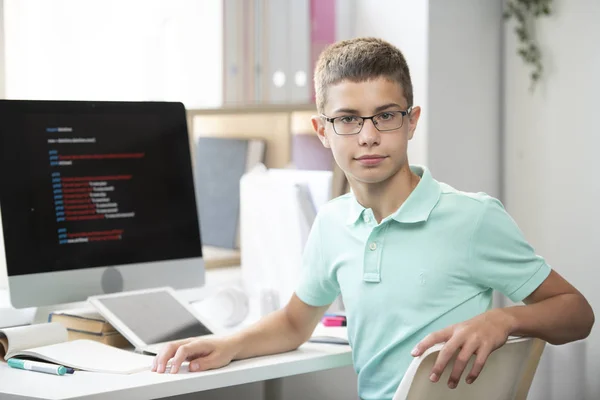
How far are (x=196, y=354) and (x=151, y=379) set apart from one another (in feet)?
0.36

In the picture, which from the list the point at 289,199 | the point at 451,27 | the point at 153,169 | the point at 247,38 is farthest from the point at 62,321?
→ the point at 451,27

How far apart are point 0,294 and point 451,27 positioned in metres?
1.47

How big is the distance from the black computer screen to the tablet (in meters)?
0.12

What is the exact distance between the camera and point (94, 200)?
1.85m

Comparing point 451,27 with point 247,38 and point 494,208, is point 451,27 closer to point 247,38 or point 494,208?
point 247,38

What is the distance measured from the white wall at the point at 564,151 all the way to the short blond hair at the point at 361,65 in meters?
1.02

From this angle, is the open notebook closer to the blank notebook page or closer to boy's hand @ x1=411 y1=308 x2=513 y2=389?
the blank notebook page

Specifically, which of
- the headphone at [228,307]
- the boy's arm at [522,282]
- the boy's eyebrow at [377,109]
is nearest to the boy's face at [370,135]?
the boy's eyebrow at [377,109]

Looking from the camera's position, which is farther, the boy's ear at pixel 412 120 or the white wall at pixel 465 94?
the white wall at pixel 465 94

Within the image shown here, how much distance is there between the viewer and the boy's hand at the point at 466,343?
1.26 meters

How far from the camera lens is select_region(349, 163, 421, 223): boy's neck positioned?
1.57m

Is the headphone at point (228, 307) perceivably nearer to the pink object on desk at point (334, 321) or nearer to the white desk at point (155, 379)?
the pink object on desk at point (334, 321)

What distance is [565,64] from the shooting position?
8.11 feet

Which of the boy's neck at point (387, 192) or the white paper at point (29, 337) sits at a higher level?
the boy's neck at point (387, 192)
